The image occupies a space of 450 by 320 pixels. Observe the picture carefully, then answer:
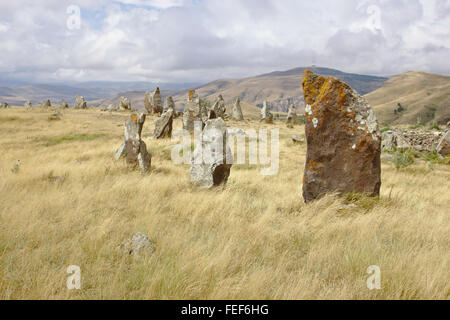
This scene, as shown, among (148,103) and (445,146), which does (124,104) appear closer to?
(148,103)

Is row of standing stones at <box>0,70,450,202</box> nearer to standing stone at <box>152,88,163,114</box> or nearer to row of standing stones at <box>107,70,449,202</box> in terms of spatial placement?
row of standing stones at <box>107,70,449,202</box>

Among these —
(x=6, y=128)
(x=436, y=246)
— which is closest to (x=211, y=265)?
(x=436, y=246)

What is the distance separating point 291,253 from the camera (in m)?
3.94

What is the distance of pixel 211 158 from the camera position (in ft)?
25.3

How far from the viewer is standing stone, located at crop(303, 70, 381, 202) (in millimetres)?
6031

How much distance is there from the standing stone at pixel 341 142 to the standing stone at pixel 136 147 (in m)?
5.95

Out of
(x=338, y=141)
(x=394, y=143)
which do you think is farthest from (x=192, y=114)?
(x=338, y=141)

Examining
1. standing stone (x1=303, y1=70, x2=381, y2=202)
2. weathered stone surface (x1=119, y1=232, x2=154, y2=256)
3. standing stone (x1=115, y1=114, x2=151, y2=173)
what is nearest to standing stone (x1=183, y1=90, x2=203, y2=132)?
standing stone (x1=115, y1=114, x2=151, y2=173)

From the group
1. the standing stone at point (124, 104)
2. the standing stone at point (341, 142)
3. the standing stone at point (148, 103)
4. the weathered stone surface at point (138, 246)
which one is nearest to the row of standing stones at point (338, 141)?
the standing stone at point (341, 142)

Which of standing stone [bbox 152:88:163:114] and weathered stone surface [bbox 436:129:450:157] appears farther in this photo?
standing stone [bbox 152:88:163:114]

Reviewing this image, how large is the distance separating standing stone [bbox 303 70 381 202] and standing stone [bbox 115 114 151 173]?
5946 millimetres

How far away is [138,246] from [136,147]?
22.3 ft
